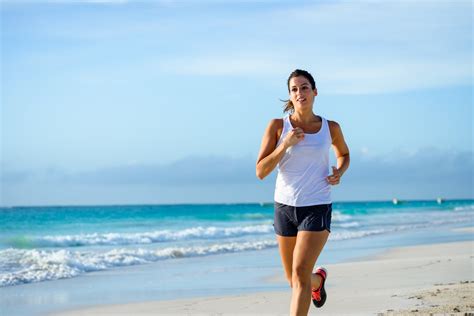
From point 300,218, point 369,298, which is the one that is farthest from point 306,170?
point 369,298

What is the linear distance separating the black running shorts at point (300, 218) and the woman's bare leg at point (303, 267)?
0.06m

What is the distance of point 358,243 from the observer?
2075cm

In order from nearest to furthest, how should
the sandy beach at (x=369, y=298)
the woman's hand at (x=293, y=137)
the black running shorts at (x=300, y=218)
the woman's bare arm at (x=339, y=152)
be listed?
1. the woman's hand at (x=293, y=137)
2. the black running shorts at (x=300, y=218)
3. the woman's bare arm at (x=339, y=152)
4. the sandy beach at (x=369, y=298)

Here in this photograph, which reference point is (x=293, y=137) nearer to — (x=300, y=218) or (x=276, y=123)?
(x=276, y=123)

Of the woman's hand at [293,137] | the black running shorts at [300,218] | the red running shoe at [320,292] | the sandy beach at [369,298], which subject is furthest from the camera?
the sandy beach at [369,298]

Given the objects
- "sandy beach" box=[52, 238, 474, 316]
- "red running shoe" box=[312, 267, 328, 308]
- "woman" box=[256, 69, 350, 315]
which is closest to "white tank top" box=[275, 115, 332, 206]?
"woman" box=[256, 69, 350, 315]

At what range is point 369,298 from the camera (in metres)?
8.71

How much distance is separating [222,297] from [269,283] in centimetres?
162

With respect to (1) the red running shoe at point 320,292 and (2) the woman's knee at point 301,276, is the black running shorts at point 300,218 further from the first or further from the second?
(1) the red running shoe at point 320,292

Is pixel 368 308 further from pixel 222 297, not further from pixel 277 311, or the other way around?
pixel 222 297

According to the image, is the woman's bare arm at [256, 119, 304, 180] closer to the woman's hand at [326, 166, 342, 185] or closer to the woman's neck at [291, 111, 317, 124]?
the woman's neck at [291, 111, 317, 124]

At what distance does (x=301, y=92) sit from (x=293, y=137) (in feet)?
1.44

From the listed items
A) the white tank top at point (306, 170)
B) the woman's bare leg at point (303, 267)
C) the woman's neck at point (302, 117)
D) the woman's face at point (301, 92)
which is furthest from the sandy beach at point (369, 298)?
the woman's face at point (301, 92)

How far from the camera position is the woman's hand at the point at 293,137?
566 cm
